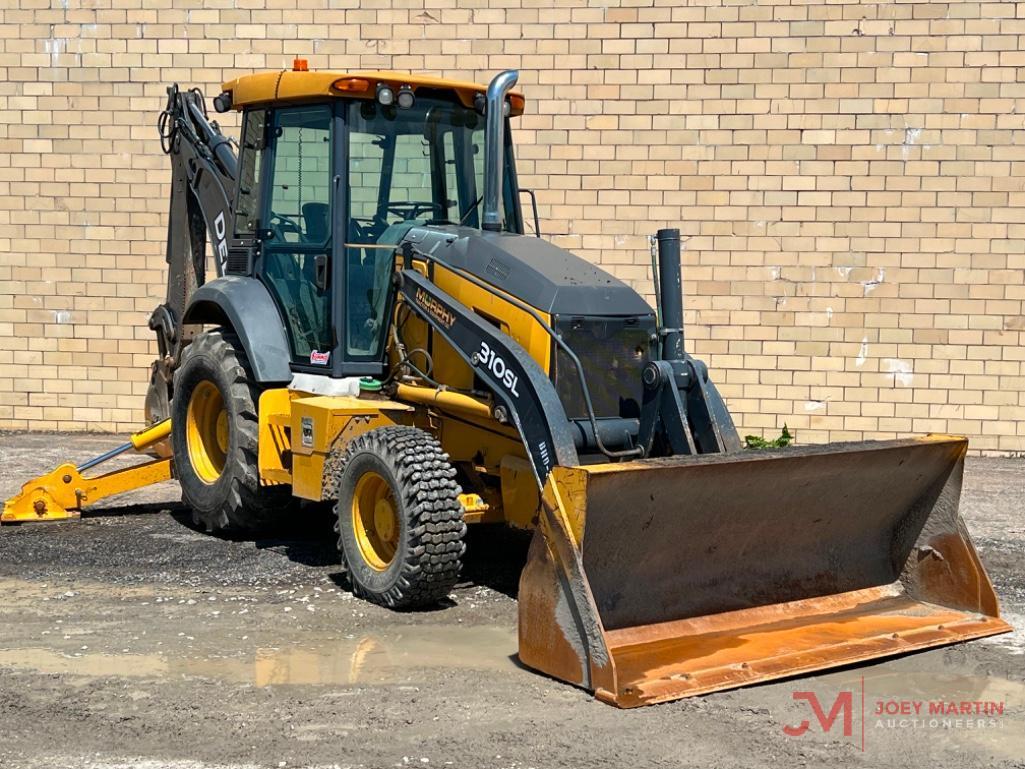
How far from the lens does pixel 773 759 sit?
471 centimetres

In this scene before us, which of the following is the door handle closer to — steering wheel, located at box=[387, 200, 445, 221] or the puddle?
steering wheel, located at box=[387, 200, 445, 221]

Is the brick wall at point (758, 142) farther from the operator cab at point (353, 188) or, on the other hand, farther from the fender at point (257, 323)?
the fender at point (257, 323)

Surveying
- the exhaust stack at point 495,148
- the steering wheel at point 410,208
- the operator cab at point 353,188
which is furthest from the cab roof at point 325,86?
the steering wheel at point 410,208

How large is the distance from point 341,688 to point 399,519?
114cm

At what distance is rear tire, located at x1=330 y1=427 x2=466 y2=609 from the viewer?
6.27 m

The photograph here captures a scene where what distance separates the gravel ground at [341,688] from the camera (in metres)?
4.77

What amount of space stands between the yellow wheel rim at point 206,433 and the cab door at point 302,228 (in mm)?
834

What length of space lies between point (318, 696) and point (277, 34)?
7.89 meters

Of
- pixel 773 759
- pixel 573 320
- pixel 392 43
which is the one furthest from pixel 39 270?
pixel 773 759

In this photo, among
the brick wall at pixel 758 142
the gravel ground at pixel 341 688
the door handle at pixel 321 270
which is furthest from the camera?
the brick wall at pixel 758 142

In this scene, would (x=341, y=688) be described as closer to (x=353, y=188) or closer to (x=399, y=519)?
(x=399, y=519)

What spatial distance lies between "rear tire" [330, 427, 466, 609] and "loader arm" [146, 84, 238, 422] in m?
2.78

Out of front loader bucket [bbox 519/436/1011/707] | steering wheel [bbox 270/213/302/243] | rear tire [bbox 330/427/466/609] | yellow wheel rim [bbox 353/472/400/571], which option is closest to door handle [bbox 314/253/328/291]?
steering wheel [bbox 270/213/302/243]

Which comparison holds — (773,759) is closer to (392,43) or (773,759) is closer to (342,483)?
(342,483)
